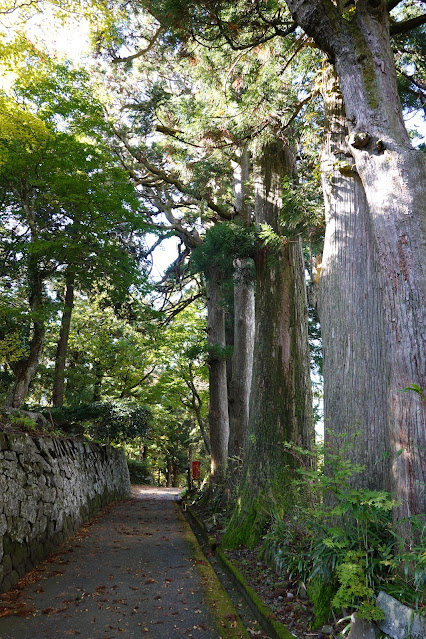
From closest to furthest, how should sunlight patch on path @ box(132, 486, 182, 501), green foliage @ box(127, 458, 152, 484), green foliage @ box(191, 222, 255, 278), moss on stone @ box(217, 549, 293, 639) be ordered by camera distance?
1. moss on stone @ box(217, 549, 293, 639)
2. green foliage @ box(191, 222, 255, 278)
3. sunlight patch on path @ box(132, 486, 182, 501)
4. green foliage @ box(127, 458, 152, 484)

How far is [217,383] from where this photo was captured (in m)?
11.0

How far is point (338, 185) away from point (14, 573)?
5508 millimetres

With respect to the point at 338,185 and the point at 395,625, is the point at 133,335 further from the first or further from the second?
the point at 395,625

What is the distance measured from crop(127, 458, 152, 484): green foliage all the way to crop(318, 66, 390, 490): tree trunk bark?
21.7m

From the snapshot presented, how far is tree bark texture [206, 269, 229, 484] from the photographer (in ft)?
35.0

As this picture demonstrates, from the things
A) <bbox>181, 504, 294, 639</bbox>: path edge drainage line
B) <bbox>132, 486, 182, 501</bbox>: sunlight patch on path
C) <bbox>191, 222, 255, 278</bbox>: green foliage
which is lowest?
<bbox>132, 486, 182, 501</bbox>: sunlight patch on path

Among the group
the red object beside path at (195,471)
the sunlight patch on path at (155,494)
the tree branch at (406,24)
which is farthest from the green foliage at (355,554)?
the sunlight patch on path at (155,494)

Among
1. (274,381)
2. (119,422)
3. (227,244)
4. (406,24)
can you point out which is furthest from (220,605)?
(119,422)

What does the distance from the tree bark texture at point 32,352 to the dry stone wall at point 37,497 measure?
1.69 m

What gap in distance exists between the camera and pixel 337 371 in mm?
4129

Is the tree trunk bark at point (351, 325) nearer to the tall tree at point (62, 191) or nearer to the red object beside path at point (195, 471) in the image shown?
the tall tree at point (62, 191)

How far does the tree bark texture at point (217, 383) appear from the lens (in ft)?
35.0

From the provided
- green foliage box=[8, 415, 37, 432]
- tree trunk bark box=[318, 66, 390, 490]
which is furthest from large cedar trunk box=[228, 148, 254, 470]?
tree trunk bark box=[318, 66, 390, 490]

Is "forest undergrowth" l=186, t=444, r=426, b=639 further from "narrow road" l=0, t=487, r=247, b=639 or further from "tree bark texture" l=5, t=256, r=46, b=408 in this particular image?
"tree bark texture" l=5, t=256, r=46, b=408
